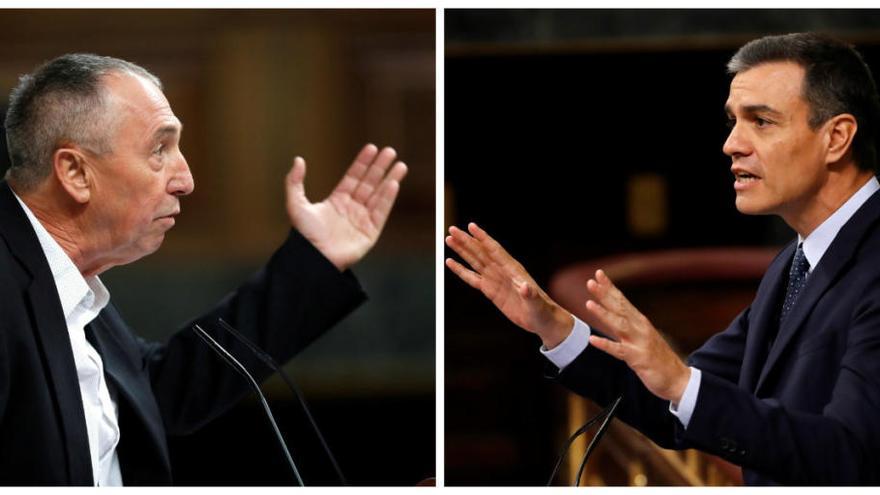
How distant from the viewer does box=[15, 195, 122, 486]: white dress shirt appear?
2246mm

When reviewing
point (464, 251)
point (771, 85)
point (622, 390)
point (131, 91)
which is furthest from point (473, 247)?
point (131, 91)

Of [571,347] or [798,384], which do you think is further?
[571,347]

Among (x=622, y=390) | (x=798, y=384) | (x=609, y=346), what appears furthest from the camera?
(x=622, y=390)

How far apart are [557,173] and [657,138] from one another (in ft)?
1.90

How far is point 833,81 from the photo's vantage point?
2205 millimetres

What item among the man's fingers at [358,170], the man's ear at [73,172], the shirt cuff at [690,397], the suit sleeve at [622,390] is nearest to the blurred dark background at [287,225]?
the man's fingers at [358,170]

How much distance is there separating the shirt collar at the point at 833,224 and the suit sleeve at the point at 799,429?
237 millimetres

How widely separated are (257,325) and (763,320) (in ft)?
3.45

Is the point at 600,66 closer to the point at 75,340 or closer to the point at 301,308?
the point at 301,308

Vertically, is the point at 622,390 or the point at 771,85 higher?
the point at 771,85

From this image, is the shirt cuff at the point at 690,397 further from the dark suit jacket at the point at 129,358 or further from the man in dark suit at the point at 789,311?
the dark suit jacket at the point at 129,358

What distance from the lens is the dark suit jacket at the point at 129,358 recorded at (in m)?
2.12

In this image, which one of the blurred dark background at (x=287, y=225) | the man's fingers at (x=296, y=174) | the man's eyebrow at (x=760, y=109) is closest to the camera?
the man's eyebrow at (x=760, y=109)

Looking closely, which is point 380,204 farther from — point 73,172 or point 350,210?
point 73,172
